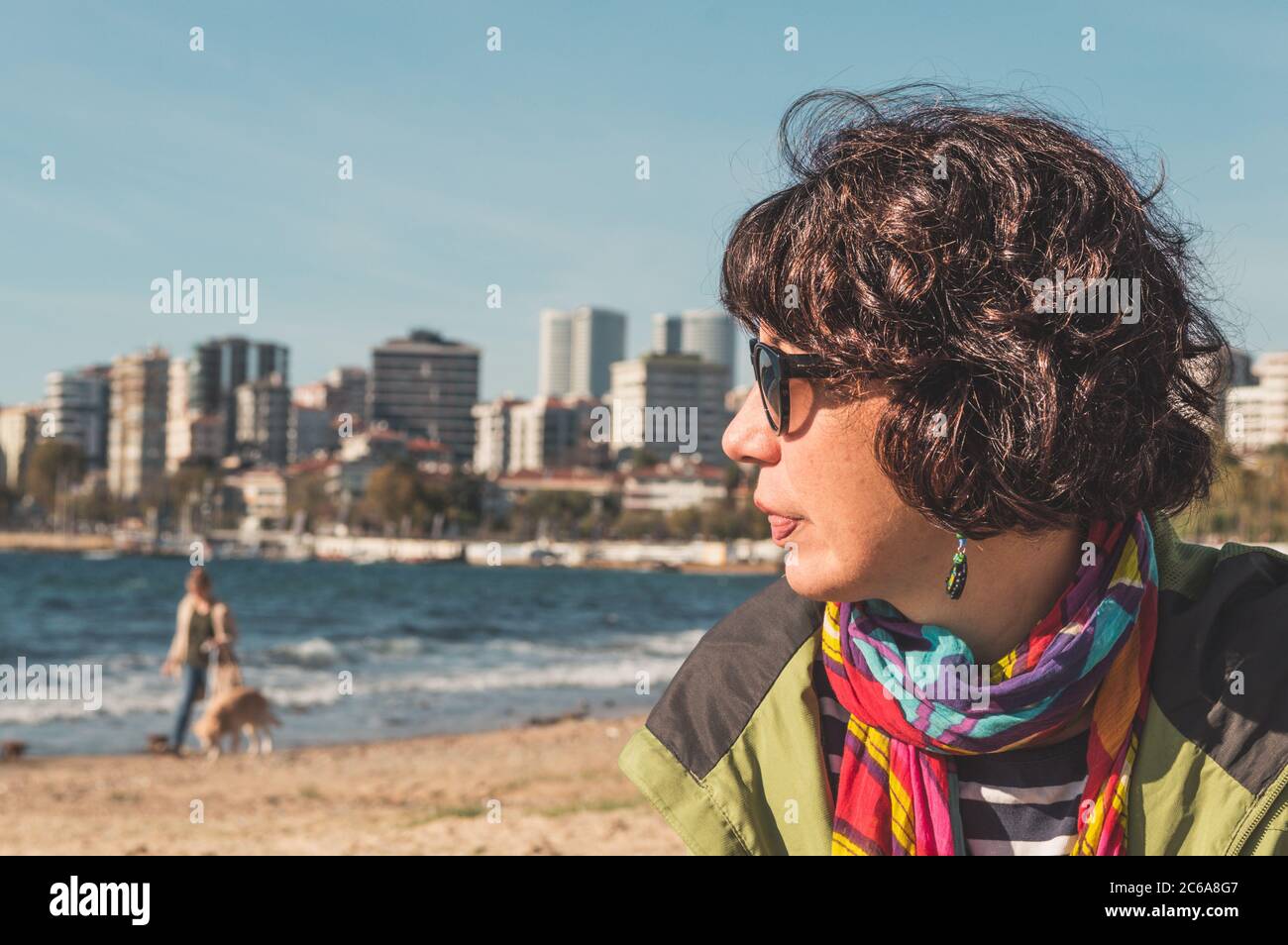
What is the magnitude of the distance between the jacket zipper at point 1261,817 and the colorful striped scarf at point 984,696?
0.12 metres

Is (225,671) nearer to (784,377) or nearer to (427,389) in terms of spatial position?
(784,377)

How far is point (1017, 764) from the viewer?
153 cm

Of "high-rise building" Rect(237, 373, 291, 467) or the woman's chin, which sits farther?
"high-rise building" Rect(237, 373, 291, 467)

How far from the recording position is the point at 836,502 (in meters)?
1.40

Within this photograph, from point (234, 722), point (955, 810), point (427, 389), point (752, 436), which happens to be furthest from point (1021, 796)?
point (427, 389)

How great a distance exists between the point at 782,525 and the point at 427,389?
16630 cm

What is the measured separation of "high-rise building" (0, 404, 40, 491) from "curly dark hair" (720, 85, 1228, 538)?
427 feet

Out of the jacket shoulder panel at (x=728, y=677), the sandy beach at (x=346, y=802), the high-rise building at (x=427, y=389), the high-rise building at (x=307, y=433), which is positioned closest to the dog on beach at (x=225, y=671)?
the sandy beach at (x=346, y=802)

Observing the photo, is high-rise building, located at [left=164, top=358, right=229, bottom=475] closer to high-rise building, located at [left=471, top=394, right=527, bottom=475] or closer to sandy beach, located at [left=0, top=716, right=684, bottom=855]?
high-rise building, located at [left=471, top=394, right=527, bottom=475]

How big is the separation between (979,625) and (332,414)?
6706 inches

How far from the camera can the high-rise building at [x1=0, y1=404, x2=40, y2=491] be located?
396ft

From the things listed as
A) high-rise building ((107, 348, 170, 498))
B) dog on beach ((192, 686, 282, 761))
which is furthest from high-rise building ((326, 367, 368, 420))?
dog on beach ((192, 686, 282, 761))
